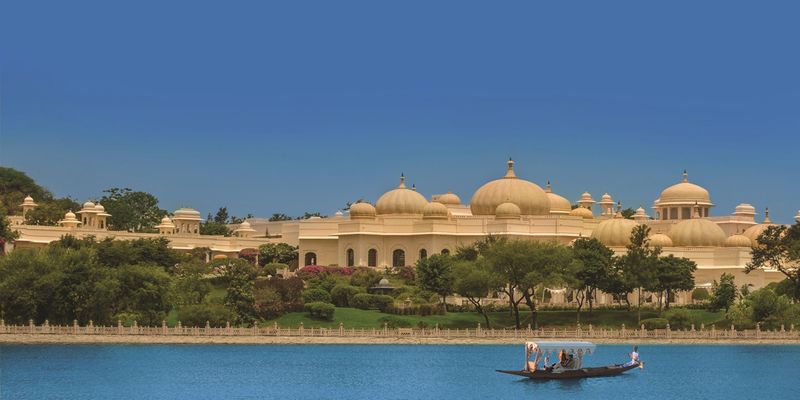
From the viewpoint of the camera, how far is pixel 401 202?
11856 cm

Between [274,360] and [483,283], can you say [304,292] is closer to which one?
[483,283]

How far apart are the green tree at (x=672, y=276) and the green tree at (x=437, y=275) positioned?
37.6 feet

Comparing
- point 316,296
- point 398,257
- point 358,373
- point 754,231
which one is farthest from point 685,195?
point 358,373

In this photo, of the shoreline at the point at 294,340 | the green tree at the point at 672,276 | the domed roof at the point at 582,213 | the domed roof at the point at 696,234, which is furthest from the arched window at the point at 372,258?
the shoreline at the point at 294,340

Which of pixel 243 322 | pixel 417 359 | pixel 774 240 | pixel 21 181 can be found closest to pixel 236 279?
pixel 243 322

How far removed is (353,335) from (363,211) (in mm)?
33696

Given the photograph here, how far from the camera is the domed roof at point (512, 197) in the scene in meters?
116

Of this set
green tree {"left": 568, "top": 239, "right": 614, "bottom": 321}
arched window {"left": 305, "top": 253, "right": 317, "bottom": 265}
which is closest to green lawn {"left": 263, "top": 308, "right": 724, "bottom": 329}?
green tree {"left": 568, "top": 239, "right": 614, "bottom": 321}

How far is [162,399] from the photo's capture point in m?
61.4

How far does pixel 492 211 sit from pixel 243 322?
105 ft

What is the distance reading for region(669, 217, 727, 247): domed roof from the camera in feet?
364

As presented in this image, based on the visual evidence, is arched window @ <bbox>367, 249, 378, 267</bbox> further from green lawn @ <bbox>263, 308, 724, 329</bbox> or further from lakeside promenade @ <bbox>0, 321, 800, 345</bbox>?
Answer: lakeside promenade @ <bbox>0, 321, 800, 345</bbox>

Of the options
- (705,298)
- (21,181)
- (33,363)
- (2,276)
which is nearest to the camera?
(33,363)

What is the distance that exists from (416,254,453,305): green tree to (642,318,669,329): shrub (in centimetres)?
1125
